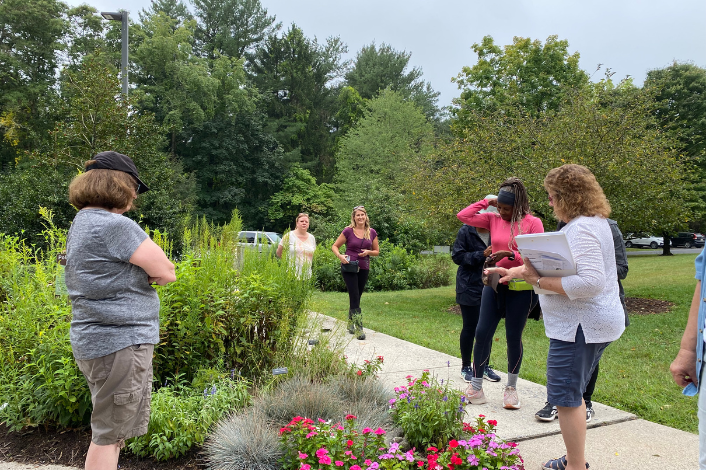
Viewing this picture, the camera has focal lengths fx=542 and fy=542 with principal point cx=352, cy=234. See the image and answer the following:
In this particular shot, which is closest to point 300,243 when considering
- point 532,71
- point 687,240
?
point 532,71

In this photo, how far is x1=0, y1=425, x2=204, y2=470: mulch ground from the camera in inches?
128

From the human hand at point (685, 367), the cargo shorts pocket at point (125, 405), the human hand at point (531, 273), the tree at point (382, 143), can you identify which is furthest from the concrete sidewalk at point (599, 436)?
the tree at point (382, 143)

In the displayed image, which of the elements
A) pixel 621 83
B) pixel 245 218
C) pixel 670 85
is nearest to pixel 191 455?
pixel 621 83

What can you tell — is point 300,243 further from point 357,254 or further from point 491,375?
point 491,375

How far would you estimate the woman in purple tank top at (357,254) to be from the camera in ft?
24.3

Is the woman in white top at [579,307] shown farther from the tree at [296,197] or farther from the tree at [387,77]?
the tree at [387,77]

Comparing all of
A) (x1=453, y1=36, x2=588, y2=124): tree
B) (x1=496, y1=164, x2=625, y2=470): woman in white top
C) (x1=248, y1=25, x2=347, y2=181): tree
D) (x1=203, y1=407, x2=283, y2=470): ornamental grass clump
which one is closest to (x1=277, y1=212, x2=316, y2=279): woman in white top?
(x1=203, y1=407, x2=283, y2=470): ornamental grass clump

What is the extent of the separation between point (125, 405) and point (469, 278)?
3274 mm

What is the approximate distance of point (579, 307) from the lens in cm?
296

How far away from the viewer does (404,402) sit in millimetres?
3656

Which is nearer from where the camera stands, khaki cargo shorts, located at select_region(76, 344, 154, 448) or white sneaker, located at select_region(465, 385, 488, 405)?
khaki cargo shorts, located at select_region(76, 344, 154, 448)

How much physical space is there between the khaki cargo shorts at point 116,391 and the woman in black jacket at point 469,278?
3.12 meters

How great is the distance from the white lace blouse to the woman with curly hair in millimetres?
1212

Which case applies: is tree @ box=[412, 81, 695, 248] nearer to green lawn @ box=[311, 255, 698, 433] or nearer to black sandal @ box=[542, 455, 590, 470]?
green lawn @ box=[311, 255, 698, 433]
